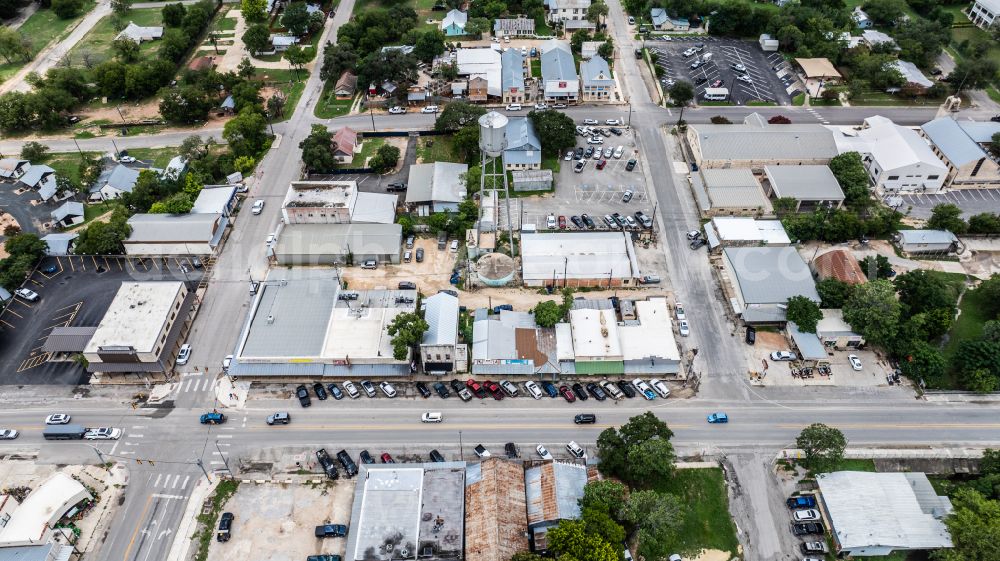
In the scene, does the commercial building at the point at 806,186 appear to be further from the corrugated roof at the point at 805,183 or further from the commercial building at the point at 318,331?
the commercial building at the point at 318,331

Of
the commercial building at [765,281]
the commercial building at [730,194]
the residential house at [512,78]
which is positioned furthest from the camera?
the residential house at [512,78]

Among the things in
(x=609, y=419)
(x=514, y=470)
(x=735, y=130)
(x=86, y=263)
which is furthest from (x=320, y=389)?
(x=735, y=130)

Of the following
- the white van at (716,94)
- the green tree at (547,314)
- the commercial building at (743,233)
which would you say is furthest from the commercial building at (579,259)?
the white van at (716,94)

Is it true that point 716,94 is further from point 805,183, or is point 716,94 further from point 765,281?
point 765,281

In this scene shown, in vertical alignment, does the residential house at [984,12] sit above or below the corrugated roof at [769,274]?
above

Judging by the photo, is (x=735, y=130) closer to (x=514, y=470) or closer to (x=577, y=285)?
(x=577, y=285)

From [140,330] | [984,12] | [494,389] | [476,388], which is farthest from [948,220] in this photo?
[140,330]
